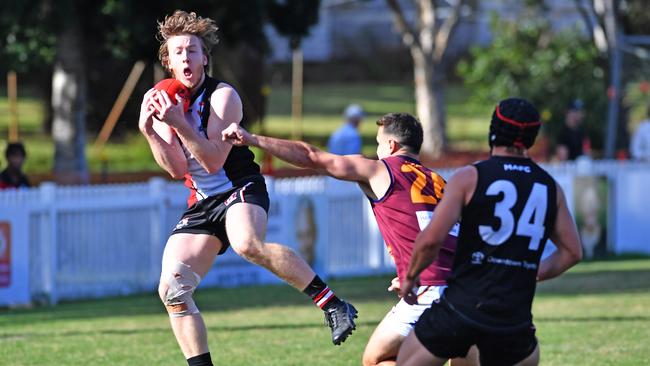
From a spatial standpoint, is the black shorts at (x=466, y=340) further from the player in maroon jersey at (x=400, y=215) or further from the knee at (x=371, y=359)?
the knee at (x=371, y=359)

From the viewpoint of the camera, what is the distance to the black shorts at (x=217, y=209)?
276 inches

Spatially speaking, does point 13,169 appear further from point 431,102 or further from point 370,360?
point 431,102

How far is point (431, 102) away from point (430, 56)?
1.19m

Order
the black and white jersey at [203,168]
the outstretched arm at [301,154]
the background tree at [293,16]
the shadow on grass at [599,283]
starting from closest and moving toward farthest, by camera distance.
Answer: the outstretched arm at [301,154] < the black and white jersey at [203,168] < the shadow on grass at [599,283] < the background tree at [293,16]

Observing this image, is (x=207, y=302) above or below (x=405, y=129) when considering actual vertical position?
below

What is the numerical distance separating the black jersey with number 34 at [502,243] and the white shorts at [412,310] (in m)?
0.66

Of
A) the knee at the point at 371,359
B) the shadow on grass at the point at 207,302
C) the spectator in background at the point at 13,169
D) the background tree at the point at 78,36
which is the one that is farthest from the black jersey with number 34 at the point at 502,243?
the background tree at the point at 78,36

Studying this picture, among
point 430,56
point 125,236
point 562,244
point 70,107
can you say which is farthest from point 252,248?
point 430,56

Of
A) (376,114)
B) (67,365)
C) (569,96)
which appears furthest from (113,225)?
(376,114)

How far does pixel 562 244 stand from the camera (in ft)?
18.2

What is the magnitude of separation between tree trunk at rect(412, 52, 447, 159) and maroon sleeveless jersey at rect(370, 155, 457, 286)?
21.0 m

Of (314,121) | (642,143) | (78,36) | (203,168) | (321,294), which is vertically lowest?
(321,294)

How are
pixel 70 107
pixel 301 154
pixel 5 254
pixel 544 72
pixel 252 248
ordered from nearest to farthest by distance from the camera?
pixel 301 154 → pixel 252 248 → pixel 5 254 → pixel 70 107 → pixel 544 72

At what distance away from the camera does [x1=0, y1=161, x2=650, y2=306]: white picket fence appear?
1315 centimetres
